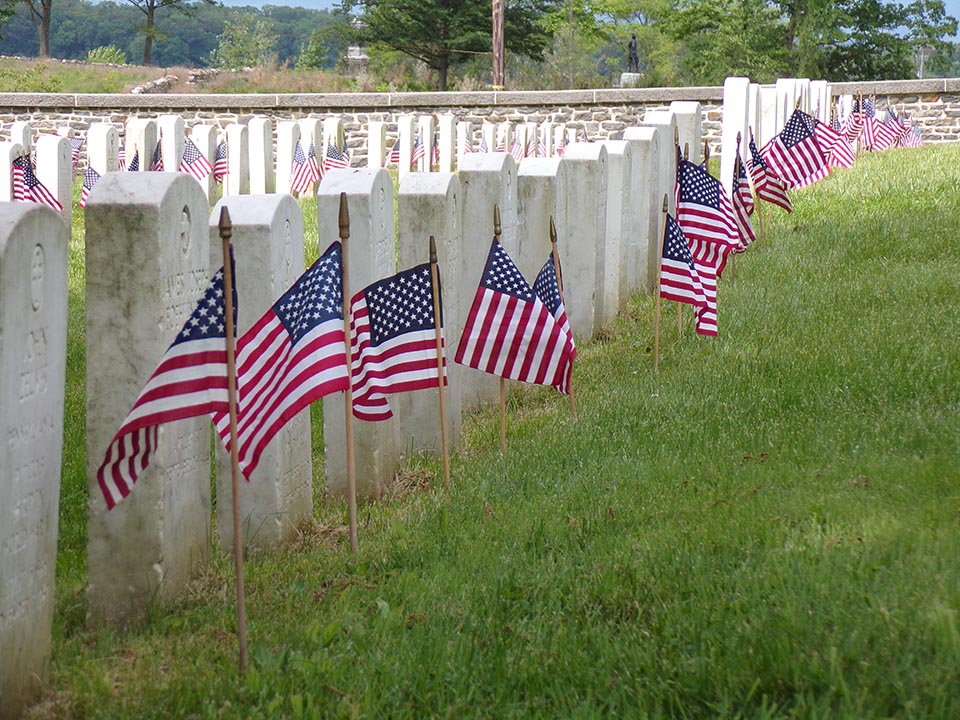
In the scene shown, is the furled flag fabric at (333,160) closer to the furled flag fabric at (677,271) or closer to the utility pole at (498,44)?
the furled flag fabric at (677,271)

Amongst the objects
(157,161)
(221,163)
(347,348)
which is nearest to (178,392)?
(347,348)

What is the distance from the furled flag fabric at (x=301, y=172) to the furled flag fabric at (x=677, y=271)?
12.9m

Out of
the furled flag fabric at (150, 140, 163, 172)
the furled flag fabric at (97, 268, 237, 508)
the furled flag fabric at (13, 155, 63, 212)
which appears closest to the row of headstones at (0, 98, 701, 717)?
the furled flag fabric at (97, 268, 237, 508)

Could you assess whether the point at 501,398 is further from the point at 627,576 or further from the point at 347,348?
the point at 627,576

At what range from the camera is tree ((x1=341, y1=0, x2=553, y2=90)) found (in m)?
47.2

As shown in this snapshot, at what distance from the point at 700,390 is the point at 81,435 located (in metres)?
3.38

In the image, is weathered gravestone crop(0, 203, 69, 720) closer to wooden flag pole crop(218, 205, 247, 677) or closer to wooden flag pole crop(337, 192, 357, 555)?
wooden flag pole crop(218, 205, 247, 677)

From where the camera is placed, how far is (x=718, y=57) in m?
52.6

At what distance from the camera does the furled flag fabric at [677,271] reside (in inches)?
283

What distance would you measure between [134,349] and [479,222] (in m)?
2.97

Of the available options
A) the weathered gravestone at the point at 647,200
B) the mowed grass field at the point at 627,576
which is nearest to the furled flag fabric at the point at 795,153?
the weathered gravestone at the point at 647,200

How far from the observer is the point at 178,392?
12.0 ft

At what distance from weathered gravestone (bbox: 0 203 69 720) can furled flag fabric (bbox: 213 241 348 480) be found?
2.15ft

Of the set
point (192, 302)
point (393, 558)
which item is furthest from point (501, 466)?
point (192, 302)
